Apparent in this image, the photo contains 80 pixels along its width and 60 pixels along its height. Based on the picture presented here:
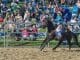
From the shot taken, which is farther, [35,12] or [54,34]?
[35,12]

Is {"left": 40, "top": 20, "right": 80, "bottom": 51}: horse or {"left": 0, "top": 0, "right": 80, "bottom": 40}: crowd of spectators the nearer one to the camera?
{"left": 40, "top": 20, "right": 80, "bottom": 51}: horse

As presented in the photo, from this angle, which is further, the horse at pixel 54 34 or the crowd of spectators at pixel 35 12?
the crowd of spectators at pixel 35 12

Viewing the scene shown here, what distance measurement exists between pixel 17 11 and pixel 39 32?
10.4ft

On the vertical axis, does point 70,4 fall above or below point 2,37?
above

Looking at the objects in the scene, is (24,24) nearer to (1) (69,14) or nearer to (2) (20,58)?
(1) (69,14)

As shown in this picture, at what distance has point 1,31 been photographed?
15.0 metres

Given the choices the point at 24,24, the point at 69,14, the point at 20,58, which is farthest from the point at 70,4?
the point at 20,58

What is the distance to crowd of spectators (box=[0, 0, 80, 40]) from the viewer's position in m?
15.2

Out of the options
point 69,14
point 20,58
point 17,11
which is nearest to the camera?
point 20,58

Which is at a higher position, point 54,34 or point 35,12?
point 35,12

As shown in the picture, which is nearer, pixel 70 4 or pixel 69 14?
pixel 69 14

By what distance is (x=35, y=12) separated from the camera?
17.4 metres

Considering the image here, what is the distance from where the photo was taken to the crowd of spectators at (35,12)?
15211 mm

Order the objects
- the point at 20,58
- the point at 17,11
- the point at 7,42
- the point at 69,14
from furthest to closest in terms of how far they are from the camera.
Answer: the point at 17,11, the point at 69,14, the point at 7,42, the point at 20,58
